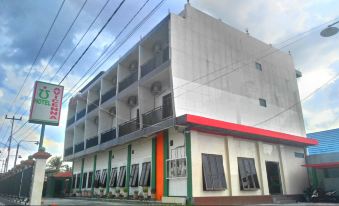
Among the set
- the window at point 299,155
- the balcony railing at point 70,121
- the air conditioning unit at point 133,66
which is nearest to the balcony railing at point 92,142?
the balcony railing at point 70,121

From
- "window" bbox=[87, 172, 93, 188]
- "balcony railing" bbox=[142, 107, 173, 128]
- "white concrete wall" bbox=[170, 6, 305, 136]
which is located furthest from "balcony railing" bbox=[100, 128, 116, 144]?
"white concrete wall" bbox=[170, 6, 305, 136]

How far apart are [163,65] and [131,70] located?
251 inches

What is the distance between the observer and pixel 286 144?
19625mm

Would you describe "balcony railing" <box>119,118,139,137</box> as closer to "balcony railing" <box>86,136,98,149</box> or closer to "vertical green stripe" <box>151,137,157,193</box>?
"vertical green stripe" <box>151,137,157,193</box>

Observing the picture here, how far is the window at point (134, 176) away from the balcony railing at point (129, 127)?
7.37 ft

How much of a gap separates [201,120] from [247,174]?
4716mm

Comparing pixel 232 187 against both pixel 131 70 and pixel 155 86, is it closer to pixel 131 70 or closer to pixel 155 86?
pixel 155 86

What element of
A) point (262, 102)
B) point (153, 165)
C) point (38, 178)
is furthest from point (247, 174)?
point (38, 178)

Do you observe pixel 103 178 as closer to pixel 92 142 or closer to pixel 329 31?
pixel 92 142

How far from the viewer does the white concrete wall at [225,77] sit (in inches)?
617

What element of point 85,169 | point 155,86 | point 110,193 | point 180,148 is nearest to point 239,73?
point 155,86

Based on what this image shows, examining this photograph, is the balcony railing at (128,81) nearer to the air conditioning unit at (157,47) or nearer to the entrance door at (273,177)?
the air conditioning unit at (157,47)

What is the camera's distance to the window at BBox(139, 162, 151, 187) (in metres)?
16.5

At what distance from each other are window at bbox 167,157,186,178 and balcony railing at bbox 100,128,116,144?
6.38m
